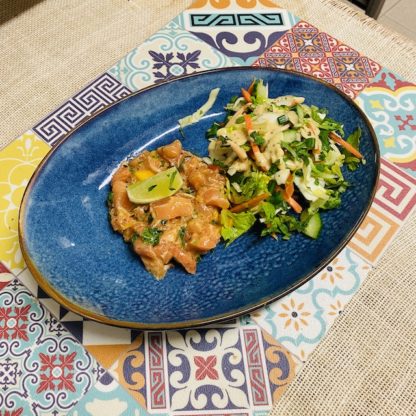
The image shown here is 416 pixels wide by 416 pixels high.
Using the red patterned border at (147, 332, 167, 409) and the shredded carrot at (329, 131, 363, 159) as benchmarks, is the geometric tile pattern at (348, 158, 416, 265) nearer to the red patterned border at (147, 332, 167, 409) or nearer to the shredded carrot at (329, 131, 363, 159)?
the shredded carrot at (329, 131, 363, 159)

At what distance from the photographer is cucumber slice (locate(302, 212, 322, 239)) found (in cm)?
144

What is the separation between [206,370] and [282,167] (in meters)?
0.61

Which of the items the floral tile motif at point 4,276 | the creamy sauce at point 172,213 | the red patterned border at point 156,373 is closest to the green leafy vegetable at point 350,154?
the creamy sauce at point 172,213

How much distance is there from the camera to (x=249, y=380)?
1320 mm

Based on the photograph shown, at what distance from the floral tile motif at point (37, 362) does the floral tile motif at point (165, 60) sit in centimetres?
91

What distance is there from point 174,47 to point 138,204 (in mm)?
835

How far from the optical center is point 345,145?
5.09 ft

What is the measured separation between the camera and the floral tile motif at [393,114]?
1744 mm

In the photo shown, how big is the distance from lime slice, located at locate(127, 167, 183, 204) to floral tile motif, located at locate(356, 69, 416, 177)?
768 millimetres

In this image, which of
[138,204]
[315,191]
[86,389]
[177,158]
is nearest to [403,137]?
[315,191]

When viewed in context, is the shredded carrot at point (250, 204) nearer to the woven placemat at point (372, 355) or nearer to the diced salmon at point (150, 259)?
the diced salmon at point (150, 259)

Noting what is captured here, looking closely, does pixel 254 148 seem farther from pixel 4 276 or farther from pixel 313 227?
pixel 4 276

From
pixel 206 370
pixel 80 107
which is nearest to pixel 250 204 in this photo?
pixel 206 370

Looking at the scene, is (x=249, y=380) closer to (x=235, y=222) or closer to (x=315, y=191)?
(x=235, y=222)
